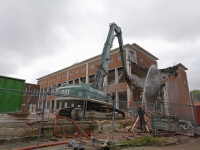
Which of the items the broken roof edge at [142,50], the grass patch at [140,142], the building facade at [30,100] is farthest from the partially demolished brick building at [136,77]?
the grass patch at [140,142]

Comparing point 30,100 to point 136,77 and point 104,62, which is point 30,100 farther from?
point 136,77

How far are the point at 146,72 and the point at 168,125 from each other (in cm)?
1742

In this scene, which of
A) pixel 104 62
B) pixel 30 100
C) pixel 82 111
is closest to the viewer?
pixel 30 100

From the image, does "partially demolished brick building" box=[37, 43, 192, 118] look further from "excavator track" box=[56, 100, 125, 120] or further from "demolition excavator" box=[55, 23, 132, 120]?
"excavator track" box=[56, 100, 125, 120]

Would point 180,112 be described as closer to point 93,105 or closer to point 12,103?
point 93,105

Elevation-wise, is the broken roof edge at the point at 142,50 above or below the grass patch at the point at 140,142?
above

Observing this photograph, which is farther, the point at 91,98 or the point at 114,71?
the point at 114,71

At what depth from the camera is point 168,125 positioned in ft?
Result: 28.8

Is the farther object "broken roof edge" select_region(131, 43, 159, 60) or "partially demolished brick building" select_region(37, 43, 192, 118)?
"broken roof edge" select_region(131, 43, 159, 60)

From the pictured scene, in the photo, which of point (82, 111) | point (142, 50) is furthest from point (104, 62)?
point (142, 50)

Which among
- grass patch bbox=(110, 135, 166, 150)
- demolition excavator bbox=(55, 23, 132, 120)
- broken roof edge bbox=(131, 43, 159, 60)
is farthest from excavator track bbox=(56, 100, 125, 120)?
broken roof edge bbox=(131, 43, 159, 60)

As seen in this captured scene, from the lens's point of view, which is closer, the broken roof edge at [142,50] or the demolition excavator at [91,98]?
the demolition excavator at [91,98]

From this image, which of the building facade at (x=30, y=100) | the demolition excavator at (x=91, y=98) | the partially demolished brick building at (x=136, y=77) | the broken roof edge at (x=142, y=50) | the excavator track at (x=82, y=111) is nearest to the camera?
the building facade at (x=30, y=100)

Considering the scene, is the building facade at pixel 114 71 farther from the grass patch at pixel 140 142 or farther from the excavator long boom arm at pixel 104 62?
the grass patch at pixel 140 142
